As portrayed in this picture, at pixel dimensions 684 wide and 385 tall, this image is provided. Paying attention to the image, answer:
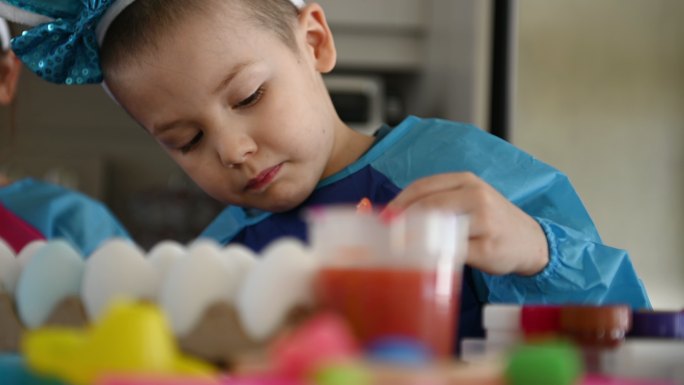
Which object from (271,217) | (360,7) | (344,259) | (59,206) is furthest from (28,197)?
(360,7)

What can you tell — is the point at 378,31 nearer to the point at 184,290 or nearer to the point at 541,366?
the point at 184,290

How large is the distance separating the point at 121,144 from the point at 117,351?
10.7ft

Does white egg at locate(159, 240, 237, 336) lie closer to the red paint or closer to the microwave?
the red paint

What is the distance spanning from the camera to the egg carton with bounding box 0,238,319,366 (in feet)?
1.65

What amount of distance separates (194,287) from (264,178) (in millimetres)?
599

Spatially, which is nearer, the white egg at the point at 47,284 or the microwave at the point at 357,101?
the white egg at the point at 47,284

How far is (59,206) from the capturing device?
1745 mm

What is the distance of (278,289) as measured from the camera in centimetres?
50

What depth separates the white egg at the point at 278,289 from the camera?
0.50 metres

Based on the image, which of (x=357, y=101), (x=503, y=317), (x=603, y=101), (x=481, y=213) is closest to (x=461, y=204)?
(x=481, y=213)

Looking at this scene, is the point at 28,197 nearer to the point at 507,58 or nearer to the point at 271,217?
the point at 271,217

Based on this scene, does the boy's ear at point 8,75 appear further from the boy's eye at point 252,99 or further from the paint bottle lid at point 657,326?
the paint bottle lid at point 657,326

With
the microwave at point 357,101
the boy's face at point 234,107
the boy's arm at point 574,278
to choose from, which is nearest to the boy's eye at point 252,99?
the boy's face at point 234,107

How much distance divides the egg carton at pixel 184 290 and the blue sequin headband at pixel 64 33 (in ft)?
1.90
